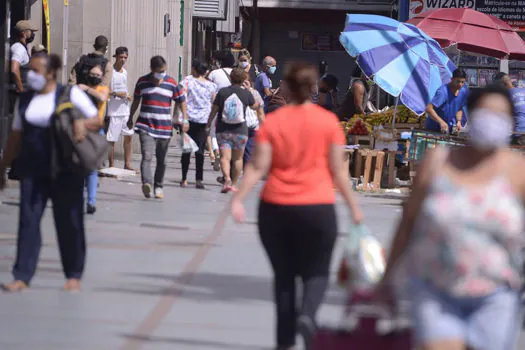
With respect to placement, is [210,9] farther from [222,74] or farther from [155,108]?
[155,108]

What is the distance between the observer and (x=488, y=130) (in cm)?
481

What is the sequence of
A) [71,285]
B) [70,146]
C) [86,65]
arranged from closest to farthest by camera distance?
[70,146] < [71,285] < [86,65]

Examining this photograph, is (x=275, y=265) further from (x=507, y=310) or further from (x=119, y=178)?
(x=119, y=178)

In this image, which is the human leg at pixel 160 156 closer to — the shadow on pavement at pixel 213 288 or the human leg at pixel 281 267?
the shadow on pavement at pixel 213 288

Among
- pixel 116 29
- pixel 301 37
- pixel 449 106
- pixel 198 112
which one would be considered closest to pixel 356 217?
pixel 198 112

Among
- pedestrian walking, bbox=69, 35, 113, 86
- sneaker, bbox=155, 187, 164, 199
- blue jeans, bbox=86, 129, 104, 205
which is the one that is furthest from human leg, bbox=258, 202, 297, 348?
sneaker, bbox=155, 187, 164, 199

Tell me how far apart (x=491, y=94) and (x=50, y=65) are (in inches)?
193

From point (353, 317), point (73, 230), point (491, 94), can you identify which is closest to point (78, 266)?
point (73, 230)

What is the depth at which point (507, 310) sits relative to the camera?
472 centimetres

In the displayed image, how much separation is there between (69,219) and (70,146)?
521 millimetres

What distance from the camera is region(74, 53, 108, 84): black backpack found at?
541 inches

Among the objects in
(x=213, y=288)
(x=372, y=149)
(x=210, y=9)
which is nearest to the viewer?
(x=213, y=288)

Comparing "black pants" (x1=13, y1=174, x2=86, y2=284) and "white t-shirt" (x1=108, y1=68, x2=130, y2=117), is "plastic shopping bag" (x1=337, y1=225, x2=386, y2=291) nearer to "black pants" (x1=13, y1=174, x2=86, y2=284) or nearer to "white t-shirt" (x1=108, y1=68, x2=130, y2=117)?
"black pants" (x1=13, y1=174, x2=86, y2=284)

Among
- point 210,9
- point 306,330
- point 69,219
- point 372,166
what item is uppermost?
point 210,9
